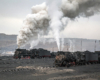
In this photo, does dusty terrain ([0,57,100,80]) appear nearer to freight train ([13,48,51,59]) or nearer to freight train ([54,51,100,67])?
freight train ([54,51,100,67])

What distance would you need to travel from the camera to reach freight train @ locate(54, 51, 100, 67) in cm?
2672

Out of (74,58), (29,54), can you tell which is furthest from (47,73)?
(29,54)

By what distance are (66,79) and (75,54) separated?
48.9 feet

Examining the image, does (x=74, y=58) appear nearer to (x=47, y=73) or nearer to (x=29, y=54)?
(x=47, y=73)

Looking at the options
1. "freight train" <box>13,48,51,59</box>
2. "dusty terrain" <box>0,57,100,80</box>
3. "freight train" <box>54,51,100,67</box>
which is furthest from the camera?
"freight train" <box>13,48,51,59</box>

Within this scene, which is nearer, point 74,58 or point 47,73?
point 47,73

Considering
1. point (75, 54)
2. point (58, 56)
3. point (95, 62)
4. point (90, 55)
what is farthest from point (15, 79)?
point (95, 62)

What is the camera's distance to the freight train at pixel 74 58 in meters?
26.7

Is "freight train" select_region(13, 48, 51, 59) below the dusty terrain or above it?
above

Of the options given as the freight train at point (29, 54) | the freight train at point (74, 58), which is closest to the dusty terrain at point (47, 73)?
the freight train at point (74, 58)

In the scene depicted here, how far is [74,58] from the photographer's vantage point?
28516 millimetres

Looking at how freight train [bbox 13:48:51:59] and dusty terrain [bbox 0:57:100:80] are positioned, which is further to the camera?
freight train [bbox 13:48:51:59]

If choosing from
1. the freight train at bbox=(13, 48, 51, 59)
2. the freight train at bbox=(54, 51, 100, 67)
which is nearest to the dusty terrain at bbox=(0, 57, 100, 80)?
the freight train at bbox=(54, 51, 100, 67)

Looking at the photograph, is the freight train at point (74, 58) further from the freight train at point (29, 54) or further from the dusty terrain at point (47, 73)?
the freight train at point (29, 54)
